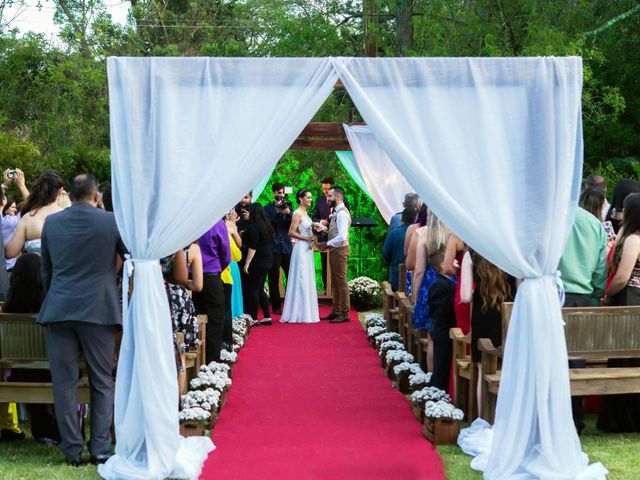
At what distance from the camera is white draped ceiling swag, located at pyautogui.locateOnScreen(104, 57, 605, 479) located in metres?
5.66

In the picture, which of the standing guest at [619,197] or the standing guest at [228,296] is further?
the standing guest at [228,296]

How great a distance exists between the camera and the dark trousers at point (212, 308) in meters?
8.73

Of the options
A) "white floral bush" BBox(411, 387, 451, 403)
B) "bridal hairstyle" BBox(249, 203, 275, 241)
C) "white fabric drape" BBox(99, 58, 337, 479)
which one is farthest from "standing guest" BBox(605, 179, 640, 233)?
"bridal hairstyle" BBox(249, 203, 275, 241)

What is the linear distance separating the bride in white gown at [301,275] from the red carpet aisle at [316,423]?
2149 mm

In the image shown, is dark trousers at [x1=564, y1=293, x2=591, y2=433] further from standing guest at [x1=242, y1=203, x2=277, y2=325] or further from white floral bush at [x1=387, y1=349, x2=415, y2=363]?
standing guest at [x1=242, y1=203, x2=277, y2=325]

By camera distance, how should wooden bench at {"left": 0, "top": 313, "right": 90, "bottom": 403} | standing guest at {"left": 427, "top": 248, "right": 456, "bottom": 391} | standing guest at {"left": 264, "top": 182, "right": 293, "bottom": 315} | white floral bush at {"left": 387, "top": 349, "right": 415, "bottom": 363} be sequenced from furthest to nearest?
standing guest at {"left": 264, "top": 182, "right": 293, "bottom": 315} → white floral bush at {"left": 387, "top": 349, "right": 415, "bottom": 363} → standing guest at {"left": 427, "top": 248, "right": 456, "bottom": 391} → wooden bench at {"left": 0, "top": 313, "right": 90, "bottom": 403}

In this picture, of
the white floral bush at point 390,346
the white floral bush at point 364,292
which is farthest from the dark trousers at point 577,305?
the white floral bush at point 364,292

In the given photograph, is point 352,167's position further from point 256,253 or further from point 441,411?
point 441,411

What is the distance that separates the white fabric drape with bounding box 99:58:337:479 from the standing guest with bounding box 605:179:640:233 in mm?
3859

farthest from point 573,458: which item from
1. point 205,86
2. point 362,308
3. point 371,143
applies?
point 362,308

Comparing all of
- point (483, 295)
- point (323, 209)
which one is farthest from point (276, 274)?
point (483, 295)

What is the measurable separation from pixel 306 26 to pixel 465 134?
16394mm

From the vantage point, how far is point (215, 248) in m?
8.67

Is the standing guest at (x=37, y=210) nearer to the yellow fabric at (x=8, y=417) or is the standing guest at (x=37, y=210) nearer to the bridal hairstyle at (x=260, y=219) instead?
the yellow fabric at (x=8, y=417)
